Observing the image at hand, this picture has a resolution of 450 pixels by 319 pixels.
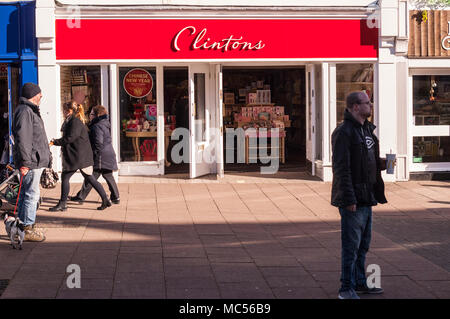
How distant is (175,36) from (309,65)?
296 cm

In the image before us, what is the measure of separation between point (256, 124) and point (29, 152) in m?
9.89

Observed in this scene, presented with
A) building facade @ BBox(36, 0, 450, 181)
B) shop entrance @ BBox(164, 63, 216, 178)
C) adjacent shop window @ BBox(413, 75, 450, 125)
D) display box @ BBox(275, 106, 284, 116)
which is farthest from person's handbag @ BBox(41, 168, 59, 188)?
adjacent shop window @ BBox(413, 75, 450, 125)

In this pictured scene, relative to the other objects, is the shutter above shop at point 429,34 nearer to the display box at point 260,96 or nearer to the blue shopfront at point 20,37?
the display box at point 260,96

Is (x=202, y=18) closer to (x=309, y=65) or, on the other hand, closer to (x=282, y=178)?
(x=309, y=65)

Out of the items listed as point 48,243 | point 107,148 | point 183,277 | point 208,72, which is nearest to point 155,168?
point 208,72

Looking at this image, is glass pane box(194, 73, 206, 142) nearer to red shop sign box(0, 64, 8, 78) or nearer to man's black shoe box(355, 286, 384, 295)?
red shop sign box(0, 64, 8, 78)

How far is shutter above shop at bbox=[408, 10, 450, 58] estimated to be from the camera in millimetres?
15867

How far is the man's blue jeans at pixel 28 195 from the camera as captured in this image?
30.1ft

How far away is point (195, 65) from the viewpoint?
1611cm

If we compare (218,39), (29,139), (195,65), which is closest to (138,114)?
(195,65)

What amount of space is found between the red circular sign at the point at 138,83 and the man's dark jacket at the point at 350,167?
993cm

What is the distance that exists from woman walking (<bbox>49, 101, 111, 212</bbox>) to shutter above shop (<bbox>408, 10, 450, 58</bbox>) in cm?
743

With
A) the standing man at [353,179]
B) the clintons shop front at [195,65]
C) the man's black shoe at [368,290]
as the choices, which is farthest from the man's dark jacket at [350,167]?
the clintons shop front at [195,65]

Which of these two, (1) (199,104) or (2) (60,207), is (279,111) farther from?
(2) (60,207)
